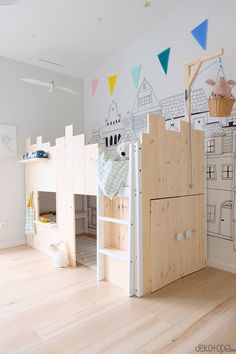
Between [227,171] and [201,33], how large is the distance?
1.49 metres

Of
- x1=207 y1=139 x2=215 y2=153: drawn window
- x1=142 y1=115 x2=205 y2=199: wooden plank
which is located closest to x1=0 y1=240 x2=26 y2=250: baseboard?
x1=142 y1=115 x2=205 y2=199: wooden plank

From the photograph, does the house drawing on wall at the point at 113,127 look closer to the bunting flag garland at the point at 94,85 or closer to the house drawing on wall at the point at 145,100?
the house drawing on wall at the point at 145,100

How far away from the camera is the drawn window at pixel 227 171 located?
259 cm

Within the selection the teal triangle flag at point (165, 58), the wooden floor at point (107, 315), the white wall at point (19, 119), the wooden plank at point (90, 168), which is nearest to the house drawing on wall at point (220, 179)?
the wooden floor at point (107, 315)

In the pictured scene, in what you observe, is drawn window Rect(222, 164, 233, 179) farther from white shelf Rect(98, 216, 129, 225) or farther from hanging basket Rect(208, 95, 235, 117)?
white shelf Rect(98, 216, 129, 225)

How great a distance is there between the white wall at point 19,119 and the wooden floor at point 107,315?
1176 millimetres

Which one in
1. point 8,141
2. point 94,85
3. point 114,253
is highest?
point 94,85

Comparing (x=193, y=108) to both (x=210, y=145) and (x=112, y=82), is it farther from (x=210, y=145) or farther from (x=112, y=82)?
(x=112, y=82)

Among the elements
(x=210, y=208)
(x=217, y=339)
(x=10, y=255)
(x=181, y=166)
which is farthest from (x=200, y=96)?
(x=10, y=255)

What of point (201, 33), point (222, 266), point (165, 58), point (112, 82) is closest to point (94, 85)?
point (112, 82)

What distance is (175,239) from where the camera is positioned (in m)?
2.40

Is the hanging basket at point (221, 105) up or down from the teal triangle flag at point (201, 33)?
down

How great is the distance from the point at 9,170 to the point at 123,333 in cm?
274

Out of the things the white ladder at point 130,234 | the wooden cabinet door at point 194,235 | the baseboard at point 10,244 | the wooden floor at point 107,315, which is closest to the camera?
the wooden floor at point 107,315
